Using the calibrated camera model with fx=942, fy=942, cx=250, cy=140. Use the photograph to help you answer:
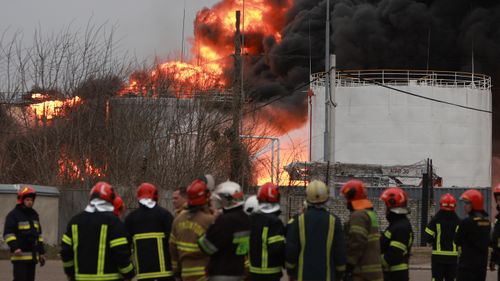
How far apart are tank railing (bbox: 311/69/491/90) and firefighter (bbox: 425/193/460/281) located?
25318 mm

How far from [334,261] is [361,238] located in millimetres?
605

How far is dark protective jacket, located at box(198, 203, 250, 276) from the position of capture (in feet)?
30.1

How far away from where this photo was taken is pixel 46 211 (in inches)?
860

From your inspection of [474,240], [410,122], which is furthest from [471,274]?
[410,122]

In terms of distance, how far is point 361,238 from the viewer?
33.3 feet

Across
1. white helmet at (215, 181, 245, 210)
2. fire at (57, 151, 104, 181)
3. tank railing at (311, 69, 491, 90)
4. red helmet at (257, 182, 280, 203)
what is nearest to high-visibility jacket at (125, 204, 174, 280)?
red helmet at (257, 182, 280, 203)

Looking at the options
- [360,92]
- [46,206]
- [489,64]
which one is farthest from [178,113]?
[489,64]

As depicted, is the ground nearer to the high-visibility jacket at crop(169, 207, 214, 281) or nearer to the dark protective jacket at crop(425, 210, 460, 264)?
the dark protective jacket at crop(425, 210, 460, 264)

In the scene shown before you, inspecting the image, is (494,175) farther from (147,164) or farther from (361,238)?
(361,238)

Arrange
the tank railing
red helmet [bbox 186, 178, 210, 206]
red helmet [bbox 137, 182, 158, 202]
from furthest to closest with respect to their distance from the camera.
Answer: the tank railing
red helmet [bbox 137, 182, 158, 202]
red helmet [bbox 186, 178, 210, 206]

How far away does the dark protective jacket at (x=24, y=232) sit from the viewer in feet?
39.9

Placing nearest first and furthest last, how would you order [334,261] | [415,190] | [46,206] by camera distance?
[334,261] → [46,206] → [415,190]

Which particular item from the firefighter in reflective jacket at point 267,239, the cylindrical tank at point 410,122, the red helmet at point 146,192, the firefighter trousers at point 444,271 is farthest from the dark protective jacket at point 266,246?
the cylindrical tank at point 410,122

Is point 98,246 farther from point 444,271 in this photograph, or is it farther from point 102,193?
point 444,271
